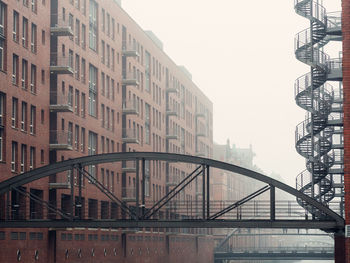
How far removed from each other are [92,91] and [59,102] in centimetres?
→ 899

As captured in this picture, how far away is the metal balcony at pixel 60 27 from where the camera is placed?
53.8 metres

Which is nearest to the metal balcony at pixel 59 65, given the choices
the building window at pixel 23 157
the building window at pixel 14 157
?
the building window at pixel 23 157

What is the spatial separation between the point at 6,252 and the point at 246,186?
357ft

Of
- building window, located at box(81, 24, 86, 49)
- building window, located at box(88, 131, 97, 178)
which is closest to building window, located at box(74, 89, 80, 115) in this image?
building window, located at box(81, 24, 86, 49)

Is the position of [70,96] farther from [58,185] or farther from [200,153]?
[200,153]

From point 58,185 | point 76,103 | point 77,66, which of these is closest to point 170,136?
point 76,103

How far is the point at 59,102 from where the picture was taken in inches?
2156

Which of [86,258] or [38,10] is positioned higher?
[38,10]

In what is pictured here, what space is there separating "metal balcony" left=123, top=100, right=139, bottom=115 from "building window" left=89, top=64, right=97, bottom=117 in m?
7.71

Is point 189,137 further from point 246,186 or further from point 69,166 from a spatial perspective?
point 69,166

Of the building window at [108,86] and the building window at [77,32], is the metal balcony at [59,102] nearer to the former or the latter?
the building window at [77,32]

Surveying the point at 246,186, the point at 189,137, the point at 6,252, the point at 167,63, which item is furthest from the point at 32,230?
the point at 246,186

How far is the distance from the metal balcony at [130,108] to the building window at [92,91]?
25.3ft

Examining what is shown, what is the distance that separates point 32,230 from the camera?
49906 millimetres
